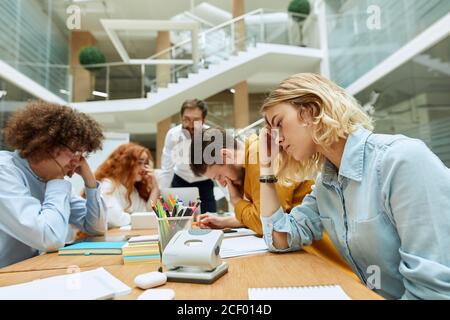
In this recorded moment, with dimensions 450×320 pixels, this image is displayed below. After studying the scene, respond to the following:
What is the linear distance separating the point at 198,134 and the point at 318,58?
566 cm

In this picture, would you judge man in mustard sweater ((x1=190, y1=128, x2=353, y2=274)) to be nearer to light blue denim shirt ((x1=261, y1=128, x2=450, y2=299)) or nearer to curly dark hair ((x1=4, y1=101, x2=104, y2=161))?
light blue denim shirt ((x1=261, y1=128, x2=450, y2=299))

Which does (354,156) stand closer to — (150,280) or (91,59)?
(150,280)

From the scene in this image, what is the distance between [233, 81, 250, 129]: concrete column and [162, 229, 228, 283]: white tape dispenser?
5.80 m

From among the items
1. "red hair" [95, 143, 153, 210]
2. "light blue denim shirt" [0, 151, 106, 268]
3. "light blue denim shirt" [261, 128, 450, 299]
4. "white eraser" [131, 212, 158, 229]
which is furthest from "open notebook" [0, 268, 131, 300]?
"red hair" [95, 143, 153, 210]

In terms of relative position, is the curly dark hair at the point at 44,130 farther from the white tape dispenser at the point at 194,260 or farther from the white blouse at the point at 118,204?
the white tape dispenser at the point at 194,260

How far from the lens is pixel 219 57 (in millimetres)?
6383

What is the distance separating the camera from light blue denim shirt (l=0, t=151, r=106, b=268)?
3.13 feet

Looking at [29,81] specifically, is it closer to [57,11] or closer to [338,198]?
[57,11]

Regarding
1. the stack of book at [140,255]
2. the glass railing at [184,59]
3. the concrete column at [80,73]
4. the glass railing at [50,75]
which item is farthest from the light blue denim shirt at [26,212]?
the concrete column at [80,73]

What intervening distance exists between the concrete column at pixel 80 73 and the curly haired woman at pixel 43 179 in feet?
18.1
